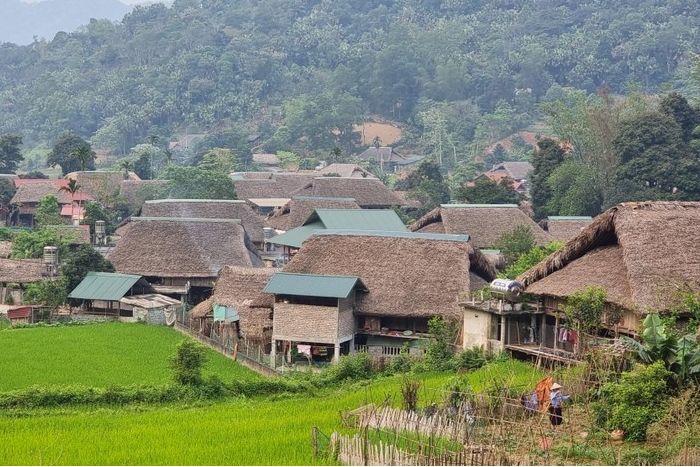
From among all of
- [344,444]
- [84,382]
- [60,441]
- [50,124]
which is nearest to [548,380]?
[344,444]

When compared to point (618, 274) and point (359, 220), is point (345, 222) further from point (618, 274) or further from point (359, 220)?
point (618, 274)

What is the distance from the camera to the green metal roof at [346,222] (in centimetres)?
3519

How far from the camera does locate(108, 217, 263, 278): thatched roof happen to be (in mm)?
34500

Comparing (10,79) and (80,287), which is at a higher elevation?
(10,79)

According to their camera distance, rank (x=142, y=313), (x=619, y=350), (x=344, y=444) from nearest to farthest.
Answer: (x=344, y=444) < (x=619, y=350) < (x=142, y=313)

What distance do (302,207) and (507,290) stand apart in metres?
23.8

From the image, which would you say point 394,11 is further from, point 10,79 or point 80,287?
point 80,287

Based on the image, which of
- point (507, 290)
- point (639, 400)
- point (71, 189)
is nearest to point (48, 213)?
point (71, 189)

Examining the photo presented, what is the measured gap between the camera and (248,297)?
29281 millimetres

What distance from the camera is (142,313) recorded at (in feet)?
103

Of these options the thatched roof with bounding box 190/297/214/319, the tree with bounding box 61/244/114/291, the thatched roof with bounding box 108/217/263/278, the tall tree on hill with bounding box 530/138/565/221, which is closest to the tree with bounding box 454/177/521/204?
the tall tree on hill with bounding box 530/138/565/221

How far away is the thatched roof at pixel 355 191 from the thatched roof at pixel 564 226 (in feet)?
40.1

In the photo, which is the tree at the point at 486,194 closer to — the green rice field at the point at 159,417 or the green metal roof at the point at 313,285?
the green metal roof at the point at 313,285

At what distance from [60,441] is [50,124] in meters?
95.8
